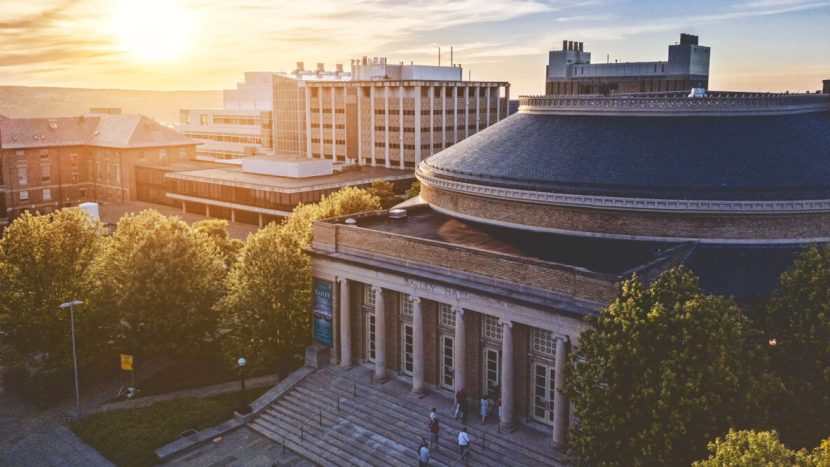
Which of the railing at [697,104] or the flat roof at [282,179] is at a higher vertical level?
the railing at [697,104]

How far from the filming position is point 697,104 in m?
46.4

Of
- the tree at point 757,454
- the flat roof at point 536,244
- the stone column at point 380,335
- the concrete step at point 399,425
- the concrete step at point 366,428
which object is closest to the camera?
the tree at point 757,454

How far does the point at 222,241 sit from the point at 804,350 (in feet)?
178

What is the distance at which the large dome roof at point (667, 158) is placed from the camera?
40.8 meters

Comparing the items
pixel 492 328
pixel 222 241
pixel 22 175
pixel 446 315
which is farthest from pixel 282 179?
pixel 492 328

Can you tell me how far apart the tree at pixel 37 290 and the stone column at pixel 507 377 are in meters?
29.7

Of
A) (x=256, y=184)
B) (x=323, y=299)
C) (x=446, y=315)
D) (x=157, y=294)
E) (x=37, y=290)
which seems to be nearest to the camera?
(x=446, y=315)

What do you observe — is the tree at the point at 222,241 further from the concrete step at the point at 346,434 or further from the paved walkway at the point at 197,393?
the concrete step at the point at 346,434

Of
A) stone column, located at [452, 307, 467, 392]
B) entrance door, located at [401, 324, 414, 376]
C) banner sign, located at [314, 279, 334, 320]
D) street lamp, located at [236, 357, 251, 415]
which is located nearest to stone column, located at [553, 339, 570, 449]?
stone column, located at [452, 307, 467, 392]

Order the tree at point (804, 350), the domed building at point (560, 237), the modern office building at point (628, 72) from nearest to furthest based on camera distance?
the tree at point (804, 350), the domed building at point (560, 237), the modern office building at point (628, 72)

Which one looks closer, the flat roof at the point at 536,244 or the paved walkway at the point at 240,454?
the flat roof at the point at 536,244

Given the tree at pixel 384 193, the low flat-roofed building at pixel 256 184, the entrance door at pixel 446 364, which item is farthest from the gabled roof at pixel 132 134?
the entrance door at pixel 446 364

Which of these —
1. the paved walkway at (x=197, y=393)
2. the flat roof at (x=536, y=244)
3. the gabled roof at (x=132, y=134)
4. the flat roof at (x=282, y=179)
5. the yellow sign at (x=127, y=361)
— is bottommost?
the paved walkway at (x=197, y=393)

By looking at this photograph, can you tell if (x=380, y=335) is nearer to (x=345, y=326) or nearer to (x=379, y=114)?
(x=345, y=326)
